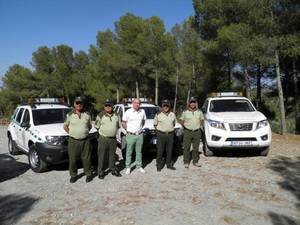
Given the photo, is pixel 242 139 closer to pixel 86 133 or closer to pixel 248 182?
pixel 248 182

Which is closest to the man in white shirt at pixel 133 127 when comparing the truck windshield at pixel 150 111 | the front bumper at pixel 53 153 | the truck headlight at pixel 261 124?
the front bumper at pixel 53 153

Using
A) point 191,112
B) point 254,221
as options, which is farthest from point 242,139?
point 254,221

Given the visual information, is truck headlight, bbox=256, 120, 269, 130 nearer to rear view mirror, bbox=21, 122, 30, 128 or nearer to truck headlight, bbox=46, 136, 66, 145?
truck headlight, bbox=46, 136, 66, 145

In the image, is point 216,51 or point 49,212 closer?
point 49,212

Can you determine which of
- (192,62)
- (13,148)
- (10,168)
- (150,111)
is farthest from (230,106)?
(192,62)

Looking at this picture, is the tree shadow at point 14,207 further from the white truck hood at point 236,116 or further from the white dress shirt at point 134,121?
the white truck hood at point 236,116

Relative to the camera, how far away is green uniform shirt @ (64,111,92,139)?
27.6 feet

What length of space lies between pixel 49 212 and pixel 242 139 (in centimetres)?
612

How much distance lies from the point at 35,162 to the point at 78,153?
1.90 metres

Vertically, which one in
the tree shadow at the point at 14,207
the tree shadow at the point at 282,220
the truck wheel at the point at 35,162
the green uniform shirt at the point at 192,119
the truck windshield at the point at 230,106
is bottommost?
the tree shadow at the point at 14,207

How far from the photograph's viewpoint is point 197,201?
6.88 meters

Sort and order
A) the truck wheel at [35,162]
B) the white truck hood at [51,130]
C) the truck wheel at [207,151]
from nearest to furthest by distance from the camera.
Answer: the white truck hood at [51,130]
the truck wheel at [35,162]
the truck wheel at [207,151]

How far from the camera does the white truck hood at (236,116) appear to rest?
1091 cm

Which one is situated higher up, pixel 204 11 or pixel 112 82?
pixel 204 11
